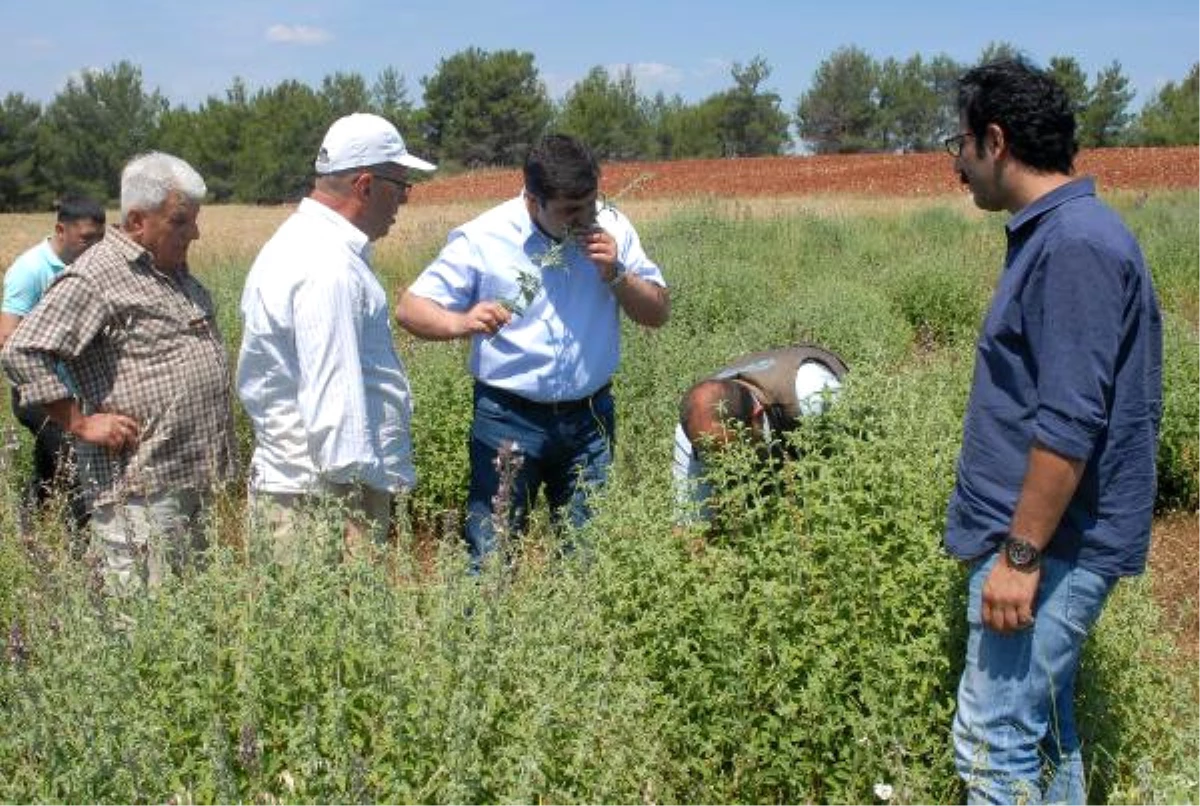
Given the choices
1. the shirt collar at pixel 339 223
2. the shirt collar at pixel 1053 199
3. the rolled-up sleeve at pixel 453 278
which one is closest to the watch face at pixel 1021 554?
the shirt collar at pixel 1053 199

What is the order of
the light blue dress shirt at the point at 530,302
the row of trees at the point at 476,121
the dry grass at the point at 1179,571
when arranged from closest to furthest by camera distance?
the light blue dress shirt at the point at 530,302 → the dry grass at the point at 1179,571 → the row of trees at the point at 476,121

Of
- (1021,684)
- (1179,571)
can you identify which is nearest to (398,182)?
(1021,684)

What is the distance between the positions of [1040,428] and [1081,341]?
0.18m

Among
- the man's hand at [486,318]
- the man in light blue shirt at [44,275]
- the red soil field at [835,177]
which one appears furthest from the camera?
the red soil field at [835,177]

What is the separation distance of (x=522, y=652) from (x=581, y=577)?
618mm

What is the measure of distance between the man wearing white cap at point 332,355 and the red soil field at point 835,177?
23.2 meters

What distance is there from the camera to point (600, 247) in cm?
372

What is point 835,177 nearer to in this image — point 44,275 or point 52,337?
point 44,275

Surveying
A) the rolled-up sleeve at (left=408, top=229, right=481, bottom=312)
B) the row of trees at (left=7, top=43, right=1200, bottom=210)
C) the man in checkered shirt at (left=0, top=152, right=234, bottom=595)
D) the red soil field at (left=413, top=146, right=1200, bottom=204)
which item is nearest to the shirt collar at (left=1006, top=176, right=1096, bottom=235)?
the rolled-up sleeve at (left=408, top=229, right=481, bottom=312)

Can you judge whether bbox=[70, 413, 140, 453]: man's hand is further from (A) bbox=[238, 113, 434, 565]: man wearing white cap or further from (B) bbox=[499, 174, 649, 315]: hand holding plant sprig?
(B) bbox=[499, 174, 649, 315]: hand holding plant sprig

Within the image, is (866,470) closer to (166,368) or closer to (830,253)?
(166,368)

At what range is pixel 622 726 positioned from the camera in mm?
2461

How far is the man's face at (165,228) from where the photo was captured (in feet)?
11.3

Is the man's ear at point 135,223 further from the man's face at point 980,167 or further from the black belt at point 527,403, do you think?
the man's face at point 980,167
